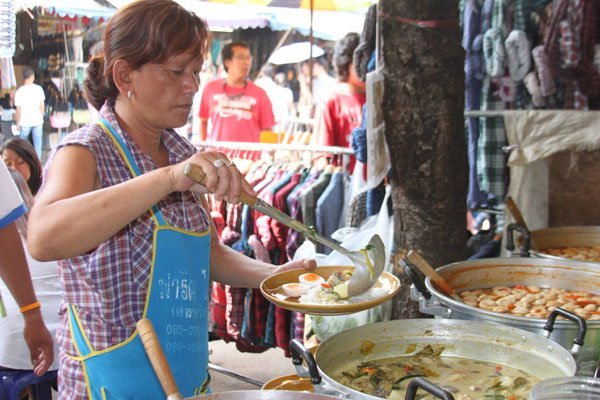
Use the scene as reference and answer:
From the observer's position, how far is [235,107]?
6438mm

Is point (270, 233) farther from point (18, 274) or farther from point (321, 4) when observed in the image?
point (321, 4)

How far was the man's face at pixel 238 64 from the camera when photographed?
257 inches

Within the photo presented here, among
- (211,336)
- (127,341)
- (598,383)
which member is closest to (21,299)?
(127,341)

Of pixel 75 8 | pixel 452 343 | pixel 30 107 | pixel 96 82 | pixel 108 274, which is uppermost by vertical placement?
pixel 75 8

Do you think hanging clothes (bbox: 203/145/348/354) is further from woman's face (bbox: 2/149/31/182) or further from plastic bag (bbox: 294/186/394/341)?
woman's face (bbox: 2/149/31/182)

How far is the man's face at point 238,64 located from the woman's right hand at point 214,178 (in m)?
5.12

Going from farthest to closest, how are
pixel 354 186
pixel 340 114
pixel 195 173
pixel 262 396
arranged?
pixel 340 114 → pixel 354 186 → pixel 195 173 → pixel 262 396

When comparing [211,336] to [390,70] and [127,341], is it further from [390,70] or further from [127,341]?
[127,341]

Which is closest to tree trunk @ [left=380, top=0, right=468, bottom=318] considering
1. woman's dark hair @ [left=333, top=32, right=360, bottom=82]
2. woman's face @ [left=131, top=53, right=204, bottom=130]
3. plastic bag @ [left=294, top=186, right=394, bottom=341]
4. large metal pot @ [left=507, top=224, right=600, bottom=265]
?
plastic bag @ [left=294, top=186, right=394, bottom=341]

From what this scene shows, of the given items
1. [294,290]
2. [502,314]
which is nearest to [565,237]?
[502,314]

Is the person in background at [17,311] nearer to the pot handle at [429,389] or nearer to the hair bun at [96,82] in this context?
the hair bun at [96,82]

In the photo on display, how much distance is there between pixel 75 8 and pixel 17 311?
113 inches

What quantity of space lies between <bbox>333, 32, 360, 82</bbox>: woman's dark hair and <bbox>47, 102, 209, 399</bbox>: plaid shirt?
12.1ft

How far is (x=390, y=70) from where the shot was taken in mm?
2713
